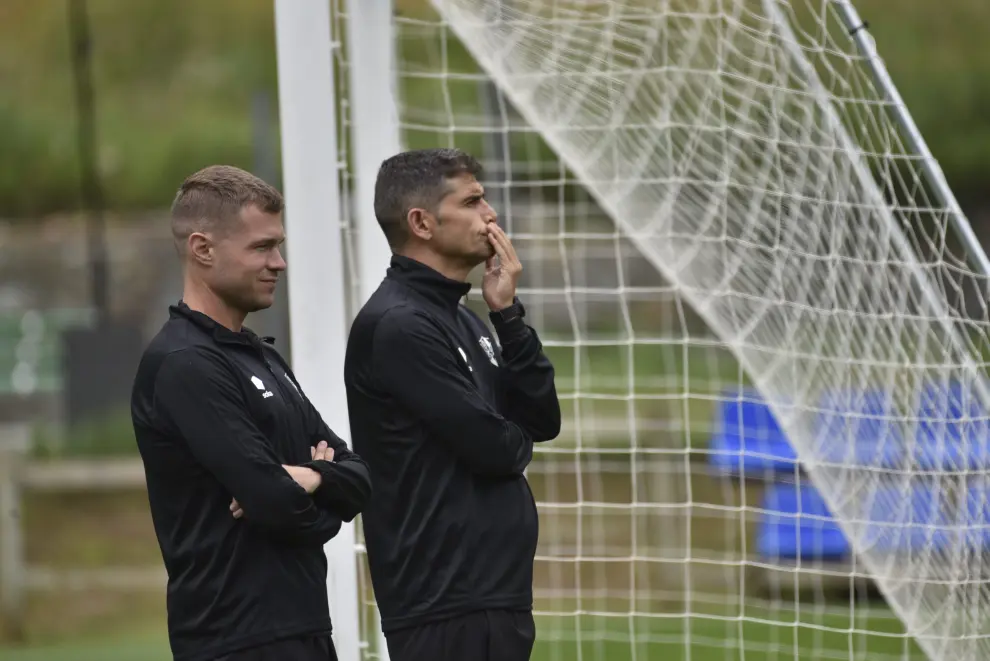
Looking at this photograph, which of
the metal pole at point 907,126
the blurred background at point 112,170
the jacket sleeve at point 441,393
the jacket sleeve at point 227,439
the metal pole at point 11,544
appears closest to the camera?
the jacket sleeve at point 227,439

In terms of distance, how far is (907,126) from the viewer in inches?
123

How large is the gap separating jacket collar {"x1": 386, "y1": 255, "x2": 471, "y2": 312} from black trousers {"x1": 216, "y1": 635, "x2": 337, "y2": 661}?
0.63 metres

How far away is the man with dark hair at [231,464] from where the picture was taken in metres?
1.91

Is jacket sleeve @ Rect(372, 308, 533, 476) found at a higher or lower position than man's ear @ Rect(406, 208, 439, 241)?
lower

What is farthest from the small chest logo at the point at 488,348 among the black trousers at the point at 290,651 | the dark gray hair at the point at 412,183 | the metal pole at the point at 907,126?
the metal pole at the point at 907,126

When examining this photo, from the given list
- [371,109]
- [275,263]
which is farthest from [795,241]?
[275,263]

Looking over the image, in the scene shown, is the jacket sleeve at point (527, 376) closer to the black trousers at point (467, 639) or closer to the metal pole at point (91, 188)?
the black trousers at point (467, 639)

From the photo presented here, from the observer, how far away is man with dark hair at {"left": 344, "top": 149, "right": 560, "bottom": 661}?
2.22 m

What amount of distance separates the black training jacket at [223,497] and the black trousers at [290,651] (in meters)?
0.01

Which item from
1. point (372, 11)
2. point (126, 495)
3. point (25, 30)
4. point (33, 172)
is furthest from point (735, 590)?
point (25, 30)

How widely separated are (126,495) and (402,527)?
14.6m

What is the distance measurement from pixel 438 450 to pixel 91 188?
1875 centimetres

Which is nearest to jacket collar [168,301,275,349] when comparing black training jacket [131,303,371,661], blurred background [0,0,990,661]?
black training jacket [131,303,371,661]

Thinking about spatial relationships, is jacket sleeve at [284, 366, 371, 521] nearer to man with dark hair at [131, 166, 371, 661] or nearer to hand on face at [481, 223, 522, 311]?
man with dark hair at [131, 166, 371, 661]
